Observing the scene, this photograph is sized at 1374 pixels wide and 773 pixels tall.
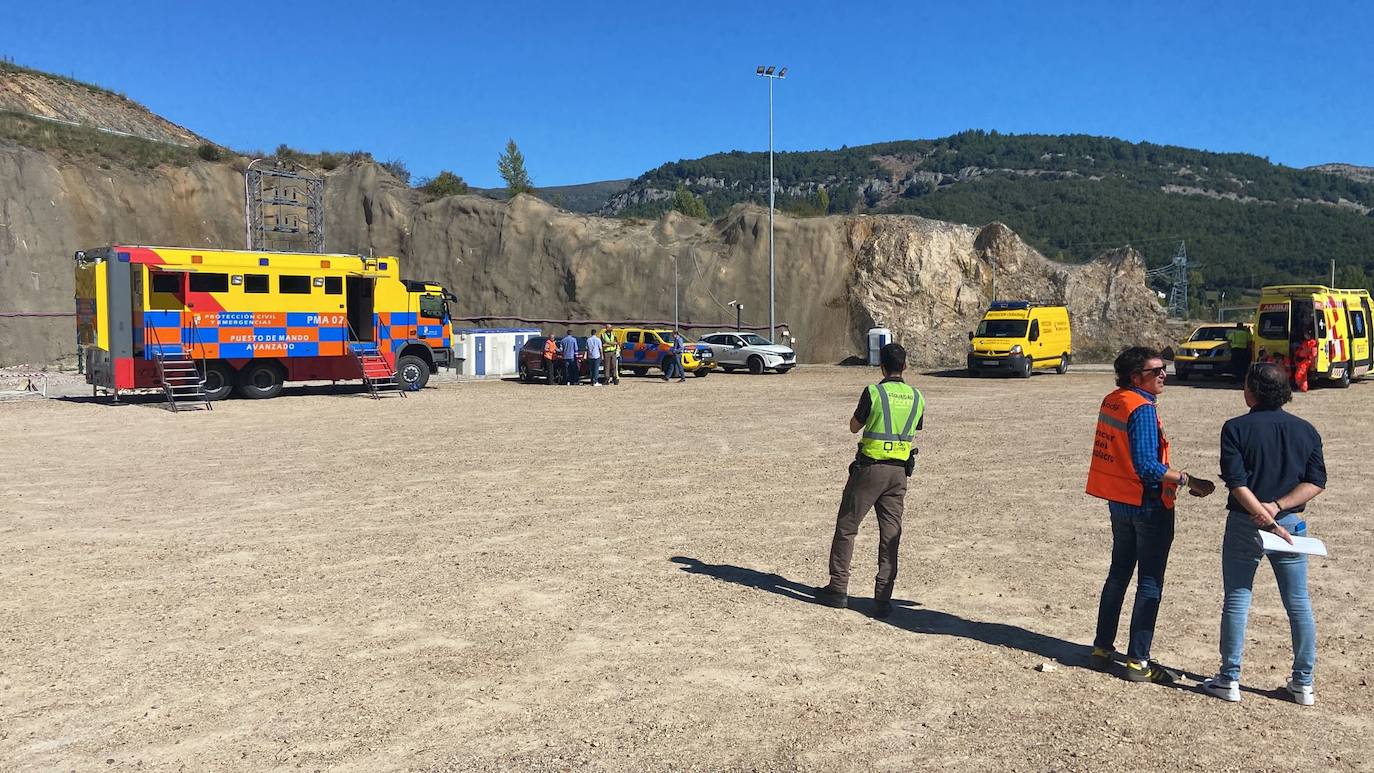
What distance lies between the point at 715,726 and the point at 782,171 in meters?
198

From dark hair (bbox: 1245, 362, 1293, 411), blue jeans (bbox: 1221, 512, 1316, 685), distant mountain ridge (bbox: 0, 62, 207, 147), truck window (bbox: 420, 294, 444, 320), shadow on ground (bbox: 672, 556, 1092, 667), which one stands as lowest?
shadow on ground (bbox: 672, 556, 1092, 667)

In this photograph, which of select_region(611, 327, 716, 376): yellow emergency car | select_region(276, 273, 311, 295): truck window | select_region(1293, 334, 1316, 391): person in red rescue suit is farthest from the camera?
select_region(611, 327, 716, 376): yellow emergency car

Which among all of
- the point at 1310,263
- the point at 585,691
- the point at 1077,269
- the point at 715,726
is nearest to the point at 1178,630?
the point at 715,726

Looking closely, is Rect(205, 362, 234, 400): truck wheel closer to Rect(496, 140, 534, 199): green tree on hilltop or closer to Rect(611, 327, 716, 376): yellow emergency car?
Rect(611, 327, 716, 376): yellow emergency car

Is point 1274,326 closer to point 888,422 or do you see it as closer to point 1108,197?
point 888,422

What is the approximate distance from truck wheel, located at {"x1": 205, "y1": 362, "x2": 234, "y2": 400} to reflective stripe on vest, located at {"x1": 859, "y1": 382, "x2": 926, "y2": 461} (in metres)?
20.3

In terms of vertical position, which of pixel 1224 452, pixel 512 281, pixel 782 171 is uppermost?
pixel 782 171

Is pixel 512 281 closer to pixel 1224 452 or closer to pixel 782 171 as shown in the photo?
pixel 1224 452

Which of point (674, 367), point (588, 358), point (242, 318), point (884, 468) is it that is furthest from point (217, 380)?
point (884, 468)

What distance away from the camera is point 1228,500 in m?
5.23

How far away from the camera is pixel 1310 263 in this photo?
107 metres

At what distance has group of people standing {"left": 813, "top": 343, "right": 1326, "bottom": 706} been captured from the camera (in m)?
5.16

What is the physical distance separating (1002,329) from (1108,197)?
114 meters

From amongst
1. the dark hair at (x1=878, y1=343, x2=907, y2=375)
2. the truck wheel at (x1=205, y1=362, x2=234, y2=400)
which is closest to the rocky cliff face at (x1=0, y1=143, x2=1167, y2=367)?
the truck wheel at (x1=205, y1=362, x2=234, y2=400)
